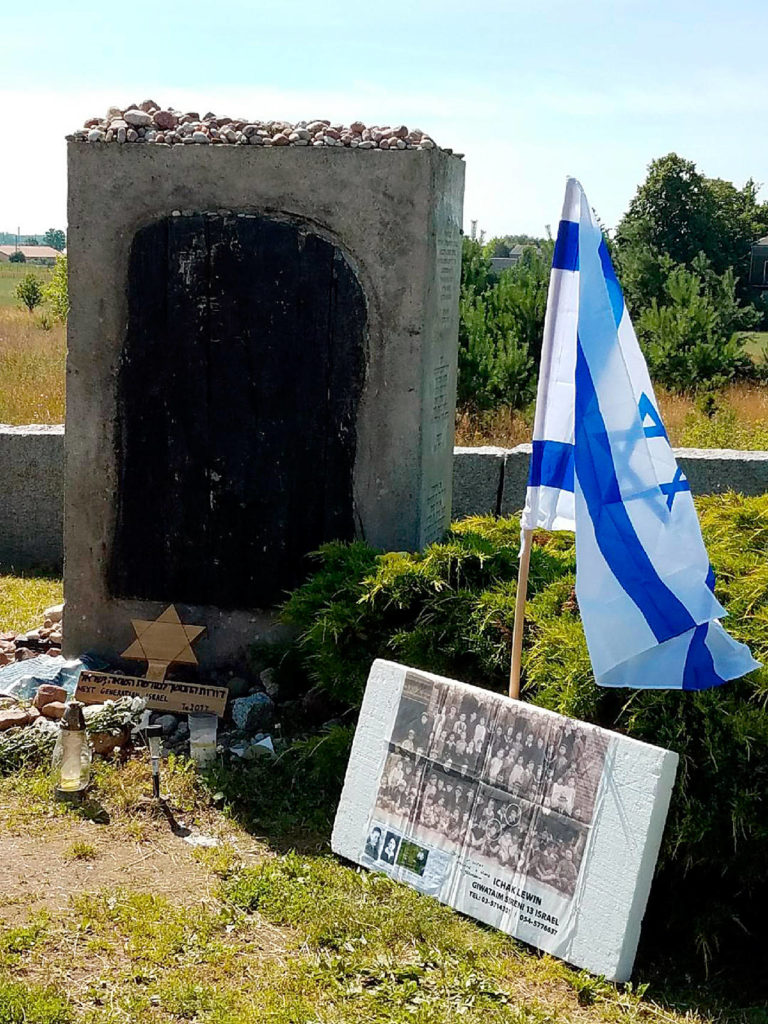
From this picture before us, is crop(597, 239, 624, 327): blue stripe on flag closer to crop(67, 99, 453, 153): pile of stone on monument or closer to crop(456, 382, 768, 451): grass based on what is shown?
crop(67, 99, 453, 153): pile of stone on monument

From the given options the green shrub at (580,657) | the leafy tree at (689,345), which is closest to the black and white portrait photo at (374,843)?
the green shrub at (580,657)

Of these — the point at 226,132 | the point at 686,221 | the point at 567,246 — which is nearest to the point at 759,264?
the point at 686,221

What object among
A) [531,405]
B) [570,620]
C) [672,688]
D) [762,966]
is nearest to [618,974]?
[762,966]

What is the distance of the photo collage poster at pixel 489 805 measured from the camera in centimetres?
374

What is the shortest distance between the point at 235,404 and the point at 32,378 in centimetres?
890

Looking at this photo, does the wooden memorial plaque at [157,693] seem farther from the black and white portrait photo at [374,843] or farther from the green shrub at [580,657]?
the black and white portrait photo at [374,843]

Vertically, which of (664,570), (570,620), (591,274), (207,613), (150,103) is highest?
(150,103)

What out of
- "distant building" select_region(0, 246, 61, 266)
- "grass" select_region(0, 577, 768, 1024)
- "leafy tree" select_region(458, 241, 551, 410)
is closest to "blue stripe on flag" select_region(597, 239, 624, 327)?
"grass" select_region(0, 577, 768, 1024)

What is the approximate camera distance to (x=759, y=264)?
50.1m

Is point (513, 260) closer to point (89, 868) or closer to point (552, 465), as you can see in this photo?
point (552, 465)

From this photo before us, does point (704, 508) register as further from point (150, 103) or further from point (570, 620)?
point (150, 103)

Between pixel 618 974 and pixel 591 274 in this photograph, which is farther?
pixel 591 274

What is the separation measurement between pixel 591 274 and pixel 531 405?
28.1 feet

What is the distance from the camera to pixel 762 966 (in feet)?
12.5
